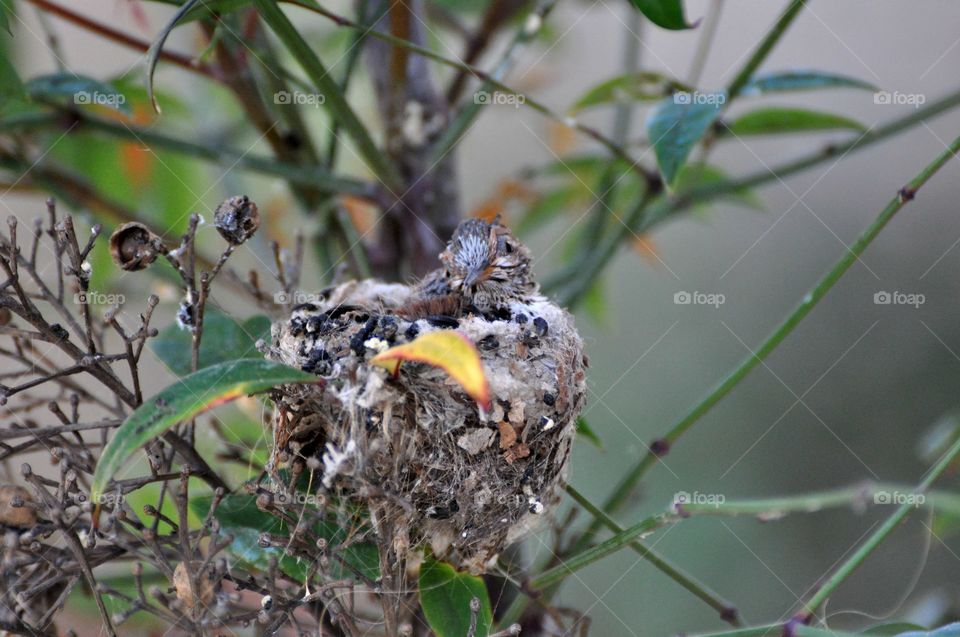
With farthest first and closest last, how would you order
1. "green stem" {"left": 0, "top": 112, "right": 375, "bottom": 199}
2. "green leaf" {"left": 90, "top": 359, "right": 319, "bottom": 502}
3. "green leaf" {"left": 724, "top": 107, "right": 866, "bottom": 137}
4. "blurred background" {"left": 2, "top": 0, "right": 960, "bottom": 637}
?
"blurred background" {"left": 2, "top": 0, "right": 960, "bottom": 637} → "green leaf" {"left": 724, "top": 107, "right": 866, "bottom": 137} → "green stem" {"left": 0, "top": 112, "right": 375, "bottom": 199} → "green leaf" {"left": 90, "top": 359, "right": 319, "bottom": 502}

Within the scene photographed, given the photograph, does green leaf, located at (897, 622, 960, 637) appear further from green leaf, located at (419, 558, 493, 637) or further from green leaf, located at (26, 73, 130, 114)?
green leaf, located at (26, 73, 130, 114)

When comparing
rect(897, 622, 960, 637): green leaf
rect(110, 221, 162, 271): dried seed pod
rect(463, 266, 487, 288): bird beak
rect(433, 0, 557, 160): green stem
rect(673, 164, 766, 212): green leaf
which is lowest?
rect(110, 221, 162, 271): dried seed pod

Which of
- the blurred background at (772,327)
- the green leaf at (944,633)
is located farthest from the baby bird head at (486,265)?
the blurred background at (772,327)

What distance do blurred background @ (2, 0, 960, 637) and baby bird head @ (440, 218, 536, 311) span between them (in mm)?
1077

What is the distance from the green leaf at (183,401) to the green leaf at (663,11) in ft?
2.24

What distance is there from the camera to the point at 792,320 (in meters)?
1.32

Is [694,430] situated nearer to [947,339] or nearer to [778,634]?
[947,339]

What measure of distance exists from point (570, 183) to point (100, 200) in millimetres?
1133

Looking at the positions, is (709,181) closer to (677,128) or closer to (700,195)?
(700,195)

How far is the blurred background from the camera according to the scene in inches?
130

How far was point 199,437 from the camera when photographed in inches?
59.4

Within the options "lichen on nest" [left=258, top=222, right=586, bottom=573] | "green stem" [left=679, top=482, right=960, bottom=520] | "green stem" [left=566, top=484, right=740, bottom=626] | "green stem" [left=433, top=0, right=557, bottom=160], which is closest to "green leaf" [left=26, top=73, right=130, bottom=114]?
"lichen on nest" [left=258, top=222, right=586, bottom=573]

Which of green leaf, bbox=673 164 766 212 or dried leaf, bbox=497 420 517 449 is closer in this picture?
dried leaf, bbox=497 420 517 449

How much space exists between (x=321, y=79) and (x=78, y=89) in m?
0.41
